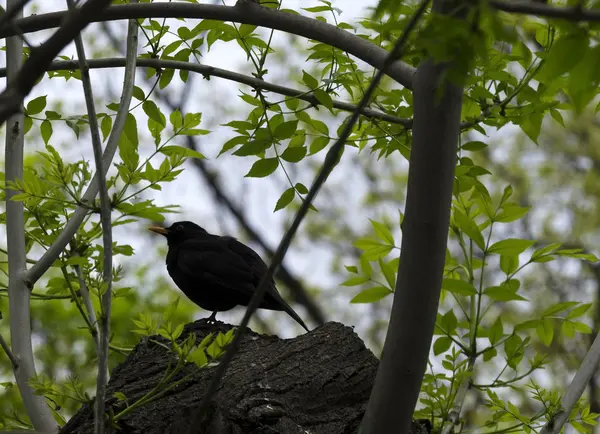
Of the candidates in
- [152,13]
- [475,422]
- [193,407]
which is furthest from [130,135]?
[475,422]

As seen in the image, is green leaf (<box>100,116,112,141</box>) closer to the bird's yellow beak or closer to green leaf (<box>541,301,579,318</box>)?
green leaf (<box>541,301,579,318</box>)

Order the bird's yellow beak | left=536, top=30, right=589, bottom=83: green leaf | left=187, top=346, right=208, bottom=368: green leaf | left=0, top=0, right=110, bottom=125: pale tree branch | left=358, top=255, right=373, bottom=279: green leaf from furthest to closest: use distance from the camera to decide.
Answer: the bird's yellow beak → left=358, top=255, right=373, bottom=279: green leaf → left=187, top=346, right=208, bottom=368: green leaf → left=536, top=30, right=589, bottom=83: green leaf → left=0, top=0, right=110, bottom=125: pale tree branch

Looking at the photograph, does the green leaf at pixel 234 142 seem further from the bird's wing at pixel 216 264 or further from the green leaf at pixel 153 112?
the bird's wing at pixel 216 264

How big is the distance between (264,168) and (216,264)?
234 centimetres

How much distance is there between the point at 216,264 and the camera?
5.34 metres

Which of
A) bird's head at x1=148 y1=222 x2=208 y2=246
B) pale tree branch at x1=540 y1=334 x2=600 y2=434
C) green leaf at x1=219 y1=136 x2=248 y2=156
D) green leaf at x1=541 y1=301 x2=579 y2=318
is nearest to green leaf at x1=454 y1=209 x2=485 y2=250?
green leaf at x1=541 y1=301 x2=579 y2=318

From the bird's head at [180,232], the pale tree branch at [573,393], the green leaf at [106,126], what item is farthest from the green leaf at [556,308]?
the bird's head at [180,232]

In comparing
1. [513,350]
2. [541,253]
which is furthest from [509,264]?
[513,350]

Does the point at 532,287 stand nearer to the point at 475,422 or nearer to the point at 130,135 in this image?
the point at 475,422

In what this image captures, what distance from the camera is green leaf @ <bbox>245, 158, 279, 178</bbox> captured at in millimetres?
3088

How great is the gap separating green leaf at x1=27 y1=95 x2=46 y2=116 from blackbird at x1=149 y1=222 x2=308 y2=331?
2.08 m

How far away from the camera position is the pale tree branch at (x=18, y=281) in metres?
2.91

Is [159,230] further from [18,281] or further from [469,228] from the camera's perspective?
[469,228]

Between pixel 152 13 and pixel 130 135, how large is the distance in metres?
0.64
